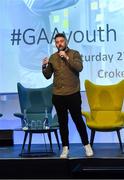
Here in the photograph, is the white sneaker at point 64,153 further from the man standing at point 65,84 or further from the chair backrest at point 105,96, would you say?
the chair backrest at point 105,96

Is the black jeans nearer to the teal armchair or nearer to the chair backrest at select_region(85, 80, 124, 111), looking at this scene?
the teal armchair

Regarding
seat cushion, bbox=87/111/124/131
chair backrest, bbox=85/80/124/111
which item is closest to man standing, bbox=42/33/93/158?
seat cushion, bbox=87/111/124/131

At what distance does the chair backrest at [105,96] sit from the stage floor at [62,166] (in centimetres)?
90

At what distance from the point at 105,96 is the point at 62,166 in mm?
1494

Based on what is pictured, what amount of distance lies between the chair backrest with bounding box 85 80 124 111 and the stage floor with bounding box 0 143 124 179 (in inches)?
35.5

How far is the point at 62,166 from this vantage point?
5.70 m

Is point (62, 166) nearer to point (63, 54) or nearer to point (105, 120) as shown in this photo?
point (105, 120)

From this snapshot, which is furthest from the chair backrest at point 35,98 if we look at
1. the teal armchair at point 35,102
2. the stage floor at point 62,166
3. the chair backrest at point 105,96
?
the stage floor at point 62,166

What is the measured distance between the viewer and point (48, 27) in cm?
738

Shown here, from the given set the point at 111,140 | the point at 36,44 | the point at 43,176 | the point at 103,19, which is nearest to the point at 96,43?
the point at 103,19

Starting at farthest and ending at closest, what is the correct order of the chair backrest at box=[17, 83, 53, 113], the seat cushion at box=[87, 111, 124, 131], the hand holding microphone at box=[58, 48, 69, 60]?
1. the chair backrest at box=[17, 83, 53, 113]
2. the seat cushion at box=[87, 111, 124, 131]
3. the hand holding microphone at box=[58, 48, 69, 60]

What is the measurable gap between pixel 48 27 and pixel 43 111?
1389 millimetres

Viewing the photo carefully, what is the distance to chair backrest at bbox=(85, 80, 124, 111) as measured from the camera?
672 cm

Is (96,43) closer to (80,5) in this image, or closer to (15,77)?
(80,5)
